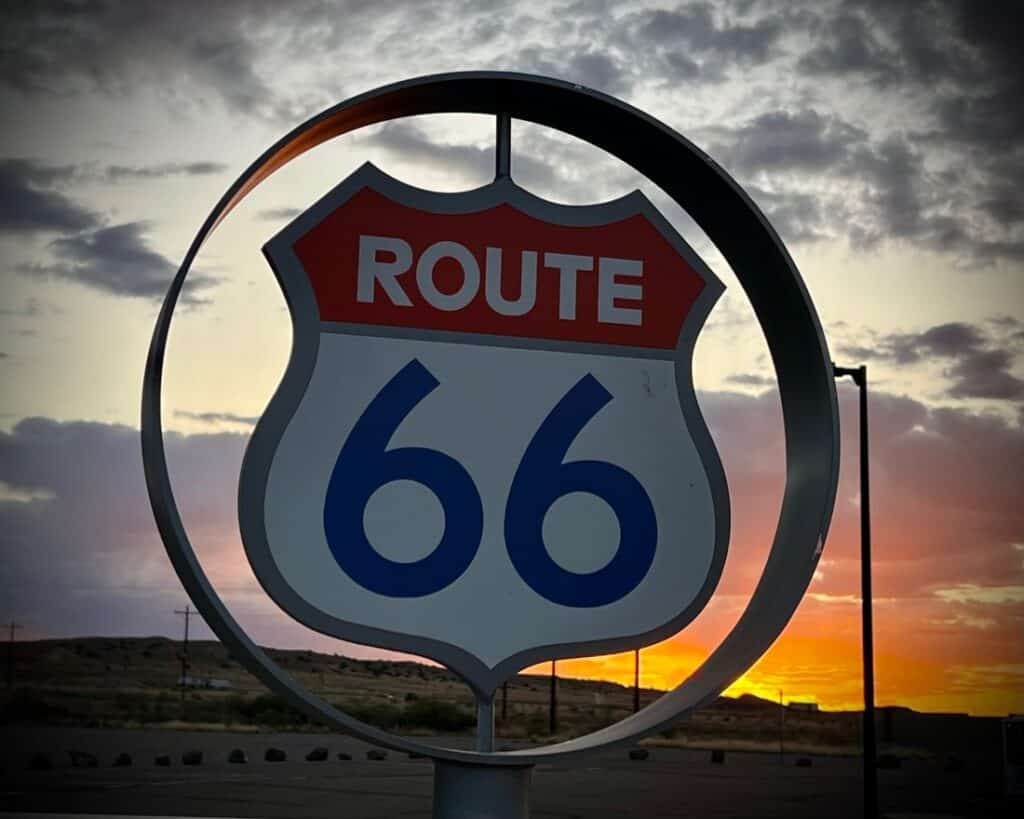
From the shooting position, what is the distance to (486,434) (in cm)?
757

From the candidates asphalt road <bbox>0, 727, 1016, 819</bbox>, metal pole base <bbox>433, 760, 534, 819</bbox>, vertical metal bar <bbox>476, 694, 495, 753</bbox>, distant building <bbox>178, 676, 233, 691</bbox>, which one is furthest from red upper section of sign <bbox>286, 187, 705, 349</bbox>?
distant building <bbox>178, 676, 233, 691</bbox>

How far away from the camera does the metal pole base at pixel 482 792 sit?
282 inches

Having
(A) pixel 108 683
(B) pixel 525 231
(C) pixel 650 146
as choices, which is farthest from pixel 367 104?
(A) pixel 108 683

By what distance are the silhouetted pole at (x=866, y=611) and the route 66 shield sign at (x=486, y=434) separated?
704cm

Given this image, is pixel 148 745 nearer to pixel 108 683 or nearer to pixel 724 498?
pixel 724 498

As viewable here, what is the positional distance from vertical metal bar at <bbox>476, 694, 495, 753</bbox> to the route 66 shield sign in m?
0.12

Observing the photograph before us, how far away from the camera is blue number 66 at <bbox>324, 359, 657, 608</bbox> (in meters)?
7.31

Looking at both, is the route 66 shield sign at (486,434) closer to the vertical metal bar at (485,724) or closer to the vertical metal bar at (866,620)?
the vertical metal bar at (485,724)

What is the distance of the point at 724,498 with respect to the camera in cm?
784

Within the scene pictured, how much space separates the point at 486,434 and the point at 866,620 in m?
8.27

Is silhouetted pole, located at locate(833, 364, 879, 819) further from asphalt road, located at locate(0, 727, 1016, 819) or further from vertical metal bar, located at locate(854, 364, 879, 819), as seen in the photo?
asphalt road, located at locate(0, 727, 1016, 819)

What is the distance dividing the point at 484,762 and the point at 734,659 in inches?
58.1

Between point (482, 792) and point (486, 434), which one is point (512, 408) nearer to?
point (486, 434)

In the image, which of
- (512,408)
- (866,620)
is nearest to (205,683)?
(866,620)
